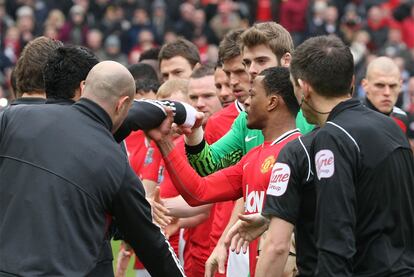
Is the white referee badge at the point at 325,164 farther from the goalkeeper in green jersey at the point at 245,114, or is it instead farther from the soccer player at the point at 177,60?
the soccer player at the point at 177,60

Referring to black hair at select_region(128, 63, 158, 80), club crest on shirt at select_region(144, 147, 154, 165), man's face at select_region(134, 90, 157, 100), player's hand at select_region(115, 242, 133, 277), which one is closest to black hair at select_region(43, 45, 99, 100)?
player's hand at select_region(115, 242, 133, 277)

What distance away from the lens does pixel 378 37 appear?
23.9m

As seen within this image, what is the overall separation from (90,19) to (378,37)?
23.8 feet

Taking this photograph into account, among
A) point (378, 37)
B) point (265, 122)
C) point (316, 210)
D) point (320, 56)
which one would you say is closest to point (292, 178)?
point (316, 210)

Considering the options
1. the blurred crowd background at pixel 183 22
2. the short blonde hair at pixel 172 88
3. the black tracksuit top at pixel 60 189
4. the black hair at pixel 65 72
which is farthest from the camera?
the blurred crowd background at pixel 183 22

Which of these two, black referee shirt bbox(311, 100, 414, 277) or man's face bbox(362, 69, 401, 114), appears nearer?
black referee shirt bbox(311, 100, 414, 277)

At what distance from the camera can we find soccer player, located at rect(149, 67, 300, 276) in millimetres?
6426

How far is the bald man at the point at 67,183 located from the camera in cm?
525

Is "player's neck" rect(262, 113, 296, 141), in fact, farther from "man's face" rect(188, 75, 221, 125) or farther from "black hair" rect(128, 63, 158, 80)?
"black hair" rect(128, 63, 158, 80)

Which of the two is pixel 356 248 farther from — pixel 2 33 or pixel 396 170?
pixel 2 33

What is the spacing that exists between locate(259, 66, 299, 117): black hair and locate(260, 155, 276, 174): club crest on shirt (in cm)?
35

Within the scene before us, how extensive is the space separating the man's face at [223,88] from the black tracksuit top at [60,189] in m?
3.31

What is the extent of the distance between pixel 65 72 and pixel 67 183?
2.96 feet

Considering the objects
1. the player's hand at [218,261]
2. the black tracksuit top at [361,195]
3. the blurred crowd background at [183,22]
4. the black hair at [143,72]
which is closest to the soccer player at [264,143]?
the player's hand at [218,261]
